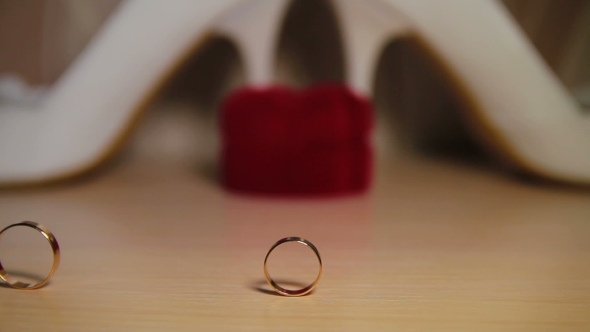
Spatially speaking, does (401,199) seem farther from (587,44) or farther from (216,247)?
(587,44)

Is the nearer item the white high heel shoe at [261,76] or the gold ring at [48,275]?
the gold ring at [48,275]

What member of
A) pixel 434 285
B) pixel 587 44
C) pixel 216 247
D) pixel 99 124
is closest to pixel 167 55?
pixel 99 124

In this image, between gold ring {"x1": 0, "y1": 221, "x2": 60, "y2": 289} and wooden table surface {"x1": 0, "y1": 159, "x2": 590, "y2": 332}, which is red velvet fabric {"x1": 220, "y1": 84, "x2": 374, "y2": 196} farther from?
gold ring {"x1": 0, "y1": 221, "x2": 60, "y2": 289}

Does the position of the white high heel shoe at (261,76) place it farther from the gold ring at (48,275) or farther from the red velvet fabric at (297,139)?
the gold ring at (48,275)

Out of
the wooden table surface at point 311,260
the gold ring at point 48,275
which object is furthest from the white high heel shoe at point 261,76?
the gold ring at point 48,275

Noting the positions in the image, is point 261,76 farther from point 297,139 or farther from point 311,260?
point 311,260

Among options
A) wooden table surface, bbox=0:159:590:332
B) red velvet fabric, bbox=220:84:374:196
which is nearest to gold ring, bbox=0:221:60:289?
wooden table surface, bbox=0:159:590:332

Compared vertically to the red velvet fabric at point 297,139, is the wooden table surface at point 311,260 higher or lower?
lower
